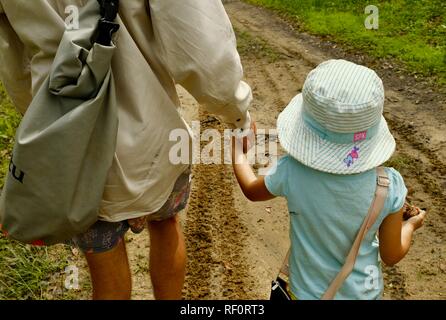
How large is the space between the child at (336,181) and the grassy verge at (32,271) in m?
1.59

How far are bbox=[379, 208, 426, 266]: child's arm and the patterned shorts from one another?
2.46 ft

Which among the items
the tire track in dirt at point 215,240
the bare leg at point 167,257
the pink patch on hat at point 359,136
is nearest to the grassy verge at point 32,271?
the tire track in dirt at point 215,240

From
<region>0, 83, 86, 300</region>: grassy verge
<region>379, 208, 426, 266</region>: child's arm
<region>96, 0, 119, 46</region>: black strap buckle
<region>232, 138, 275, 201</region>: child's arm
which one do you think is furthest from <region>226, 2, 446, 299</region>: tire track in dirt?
<region>96, 0, 119, 46</region>: black strap buckle

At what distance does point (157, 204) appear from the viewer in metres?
1.98

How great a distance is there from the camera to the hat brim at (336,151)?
162cm

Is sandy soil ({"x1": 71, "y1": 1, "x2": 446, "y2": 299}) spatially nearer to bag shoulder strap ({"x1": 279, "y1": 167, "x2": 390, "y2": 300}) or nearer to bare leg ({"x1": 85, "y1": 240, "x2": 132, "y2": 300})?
bare leg ({"x1": 85, "y1": 240, "x2": 132, "y2": 300})

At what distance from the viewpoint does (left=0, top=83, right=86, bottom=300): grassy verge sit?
9.70ft

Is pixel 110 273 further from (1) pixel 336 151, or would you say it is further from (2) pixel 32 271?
(2) pixel 32 271

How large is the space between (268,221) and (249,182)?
1463mm

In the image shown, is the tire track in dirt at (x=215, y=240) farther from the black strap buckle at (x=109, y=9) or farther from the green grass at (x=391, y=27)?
the green grass at (x=391, y=27)

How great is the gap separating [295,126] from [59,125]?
69 centimetres

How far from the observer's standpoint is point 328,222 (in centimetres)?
171

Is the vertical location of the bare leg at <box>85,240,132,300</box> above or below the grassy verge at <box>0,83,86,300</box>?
above
